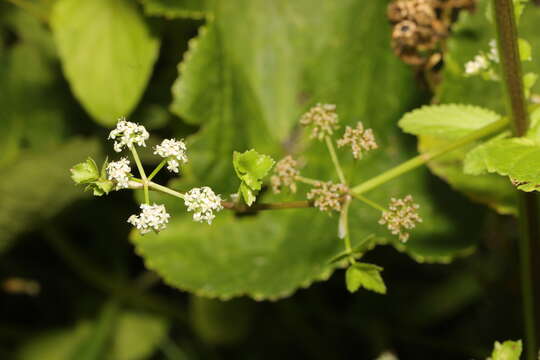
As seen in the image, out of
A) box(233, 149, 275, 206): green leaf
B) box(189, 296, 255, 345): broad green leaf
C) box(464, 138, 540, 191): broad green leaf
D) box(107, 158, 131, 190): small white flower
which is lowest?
box(189, 296, 255, 345): broad green leaf

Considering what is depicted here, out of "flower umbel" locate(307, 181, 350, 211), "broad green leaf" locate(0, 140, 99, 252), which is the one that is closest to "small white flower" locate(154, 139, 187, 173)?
"flower umbel" locate(307, 181, 350, 211)

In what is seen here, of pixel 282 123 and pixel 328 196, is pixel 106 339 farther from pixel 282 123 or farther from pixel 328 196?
pixel 328 196

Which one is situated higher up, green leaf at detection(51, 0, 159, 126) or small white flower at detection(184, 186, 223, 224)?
green leaf at detection(51, 0, 159, 126)

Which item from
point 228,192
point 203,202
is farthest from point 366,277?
point 228,192

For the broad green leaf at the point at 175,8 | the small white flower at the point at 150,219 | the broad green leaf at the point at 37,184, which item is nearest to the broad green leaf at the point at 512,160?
the small white flower at the point at 150,219

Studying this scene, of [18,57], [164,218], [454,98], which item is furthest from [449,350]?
[18,57]

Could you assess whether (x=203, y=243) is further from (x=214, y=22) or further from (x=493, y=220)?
(x=493, y=220)

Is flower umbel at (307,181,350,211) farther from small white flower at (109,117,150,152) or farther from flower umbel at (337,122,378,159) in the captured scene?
small white flower at (109,117,150,152)
